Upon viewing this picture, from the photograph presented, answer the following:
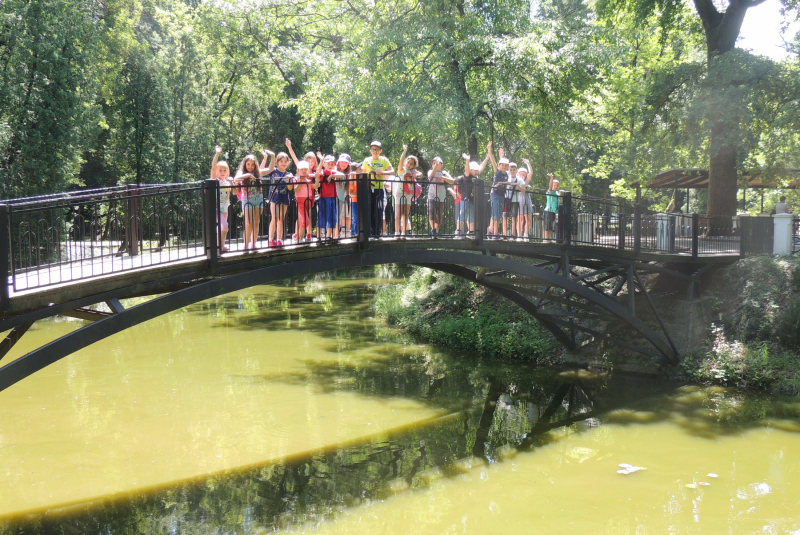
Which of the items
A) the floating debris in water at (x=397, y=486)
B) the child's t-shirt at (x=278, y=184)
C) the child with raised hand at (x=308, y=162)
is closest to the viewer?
the child's t-shirt at (x=278, y=184)

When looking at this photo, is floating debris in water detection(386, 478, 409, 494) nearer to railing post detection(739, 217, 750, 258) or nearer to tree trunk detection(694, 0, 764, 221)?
railing post detection(739, 217, 750, 258)

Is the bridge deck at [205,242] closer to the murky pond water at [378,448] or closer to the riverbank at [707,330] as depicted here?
the riverbank at [707,330]

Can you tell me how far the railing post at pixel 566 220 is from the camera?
12.2 meters

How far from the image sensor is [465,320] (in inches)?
678

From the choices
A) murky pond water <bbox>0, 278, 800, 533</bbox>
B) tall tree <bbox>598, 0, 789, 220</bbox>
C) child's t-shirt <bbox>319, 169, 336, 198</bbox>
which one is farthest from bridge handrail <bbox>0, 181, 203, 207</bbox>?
tall tree <bbox>598, 0, 789, 220</bbox>

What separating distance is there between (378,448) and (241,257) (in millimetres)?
3755

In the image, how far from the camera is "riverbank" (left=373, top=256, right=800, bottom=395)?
518 inches

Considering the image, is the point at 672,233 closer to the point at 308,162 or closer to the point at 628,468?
the point at 628,468

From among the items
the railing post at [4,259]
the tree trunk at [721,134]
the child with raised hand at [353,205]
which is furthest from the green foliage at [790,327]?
the railing post at [4,259]

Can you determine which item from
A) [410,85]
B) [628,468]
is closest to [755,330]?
[628,468]

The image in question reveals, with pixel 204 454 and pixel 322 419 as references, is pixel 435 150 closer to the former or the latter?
pixel 322 419

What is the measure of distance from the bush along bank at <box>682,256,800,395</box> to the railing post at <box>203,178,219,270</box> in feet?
32.9

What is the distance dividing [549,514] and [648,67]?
20.7 meters

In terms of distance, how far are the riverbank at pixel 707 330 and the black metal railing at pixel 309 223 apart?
1.11m
